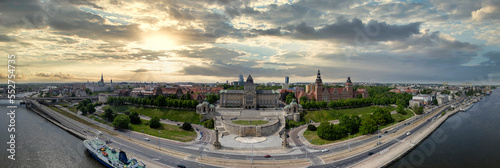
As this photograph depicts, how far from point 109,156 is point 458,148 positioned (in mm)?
99118

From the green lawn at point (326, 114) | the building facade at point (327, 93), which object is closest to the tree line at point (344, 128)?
the green lawn at point (326, 114)

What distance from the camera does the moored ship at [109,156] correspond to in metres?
53.9

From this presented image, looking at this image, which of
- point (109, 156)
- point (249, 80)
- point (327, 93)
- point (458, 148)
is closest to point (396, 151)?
point (458, 148)

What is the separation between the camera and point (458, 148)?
7219 centimetres

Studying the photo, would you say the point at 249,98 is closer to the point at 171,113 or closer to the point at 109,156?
the point at 171,113

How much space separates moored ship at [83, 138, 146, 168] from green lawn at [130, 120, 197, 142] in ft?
48.9

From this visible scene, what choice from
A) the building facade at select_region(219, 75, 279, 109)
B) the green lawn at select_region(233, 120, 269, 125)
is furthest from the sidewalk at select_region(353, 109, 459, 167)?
the building facade at select_region(219, 75, 279, 109)

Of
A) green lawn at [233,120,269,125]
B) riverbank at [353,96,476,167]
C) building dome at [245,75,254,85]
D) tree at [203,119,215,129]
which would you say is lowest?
riverbank at [353,96,476,167]

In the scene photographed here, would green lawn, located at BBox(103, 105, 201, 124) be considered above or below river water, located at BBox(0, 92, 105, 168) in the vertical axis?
above

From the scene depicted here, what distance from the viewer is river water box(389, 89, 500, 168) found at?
199ft

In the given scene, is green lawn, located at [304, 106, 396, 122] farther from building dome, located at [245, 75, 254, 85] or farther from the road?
building dome, located at [245, 75, 254, 85]

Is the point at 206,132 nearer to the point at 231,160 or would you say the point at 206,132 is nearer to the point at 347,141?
the point at 231,160

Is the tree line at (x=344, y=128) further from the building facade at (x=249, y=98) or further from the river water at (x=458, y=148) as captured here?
the building facade at (x=249, y=98)

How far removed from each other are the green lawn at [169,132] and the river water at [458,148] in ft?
194
